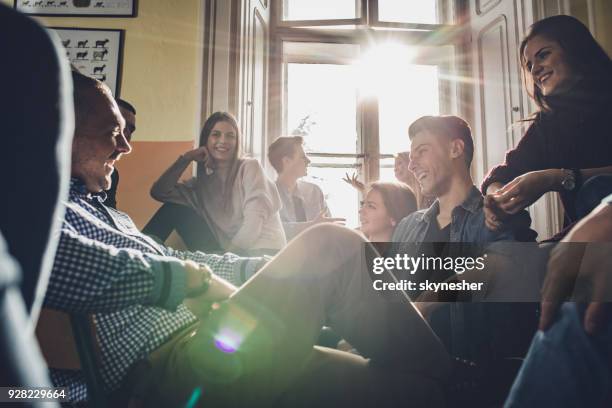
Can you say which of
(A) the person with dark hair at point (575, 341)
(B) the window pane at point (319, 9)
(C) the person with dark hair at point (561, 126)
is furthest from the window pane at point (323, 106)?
(A) the person with dark hair at point (575, 341)

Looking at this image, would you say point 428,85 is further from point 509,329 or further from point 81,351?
point 81,351

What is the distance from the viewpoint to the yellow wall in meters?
3.29

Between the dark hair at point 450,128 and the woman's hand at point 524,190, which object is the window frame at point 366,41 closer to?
the dark hair at point 450,128

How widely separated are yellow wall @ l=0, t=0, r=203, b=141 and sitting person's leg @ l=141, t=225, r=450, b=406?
270cm

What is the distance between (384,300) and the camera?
0.78 metres

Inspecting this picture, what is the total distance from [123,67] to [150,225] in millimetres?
1768

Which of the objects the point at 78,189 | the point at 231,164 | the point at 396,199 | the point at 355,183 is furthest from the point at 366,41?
the point at 78,189

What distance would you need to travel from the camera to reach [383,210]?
199 cm

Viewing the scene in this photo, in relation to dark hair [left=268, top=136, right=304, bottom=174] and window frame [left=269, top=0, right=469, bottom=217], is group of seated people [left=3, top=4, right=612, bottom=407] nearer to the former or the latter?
dark hair [left=268, top=136, right=304, bottom=174]

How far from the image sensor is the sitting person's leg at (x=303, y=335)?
0.68m

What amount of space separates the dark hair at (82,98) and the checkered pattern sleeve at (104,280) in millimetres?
378

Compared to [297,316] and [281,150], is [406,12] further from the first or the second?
[297,316]

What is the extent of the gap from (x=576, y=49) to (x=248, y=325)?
59.3 inches

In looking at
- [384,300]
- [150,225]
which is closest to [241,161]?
[150,225]
